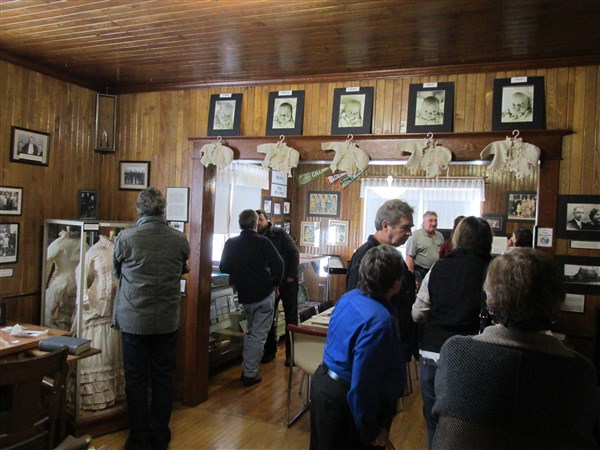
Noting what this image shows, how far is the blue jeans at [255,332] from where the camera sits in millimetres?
4332

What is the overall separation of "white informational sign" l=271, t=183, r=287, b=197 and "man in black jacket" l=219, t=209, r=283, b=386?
8.08ft

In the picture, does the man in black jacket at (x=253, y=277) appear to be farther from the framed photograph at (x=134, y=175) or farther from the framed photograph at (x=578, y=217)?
the framed photograph at (x=578, y=217)

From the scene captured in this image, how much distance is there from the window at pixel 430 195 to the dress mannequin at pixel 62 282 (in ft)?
14.4

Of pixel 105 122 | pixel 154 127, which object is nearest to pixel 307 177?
pixel 154 127

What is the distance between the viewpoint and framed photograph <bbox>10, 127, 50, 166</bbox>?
11.4 ft

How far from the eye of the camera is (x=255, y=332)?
4.39m

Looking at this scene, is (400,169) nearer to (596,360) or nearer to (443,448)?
(596,360)

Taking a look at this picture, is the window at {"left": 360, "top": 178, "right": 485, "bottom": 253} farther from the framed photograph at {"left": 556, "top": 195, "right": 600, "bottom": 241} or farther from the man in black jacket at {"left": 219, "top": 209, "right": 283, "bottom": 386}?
the framed photograph at {"left": 556, "top": 195, "right": 600, "bottom": 241}

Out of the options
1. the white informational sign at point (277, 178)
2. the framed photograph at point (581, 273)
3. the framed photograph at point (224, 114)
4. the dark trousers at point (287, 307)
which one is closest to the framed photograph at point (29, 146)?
the framed photograph at point (224, 114)

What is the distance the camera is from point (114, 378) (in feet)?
11.3

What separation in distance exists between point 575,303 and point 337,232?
4477 mm

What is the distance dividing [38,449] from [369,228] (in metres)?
5.47

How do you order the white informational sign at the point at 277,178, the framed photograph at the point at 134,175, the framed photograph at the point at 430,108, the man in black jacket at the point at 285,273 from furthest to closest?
1. the white informational sign at the point at 277,178
2. the man in black jacket at the point at 285,273
3. the framed photograph at the point at 134,175
4. the framed photograph at the point at 430,108

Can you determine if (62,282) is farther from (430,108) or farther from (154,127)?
(430,108)
